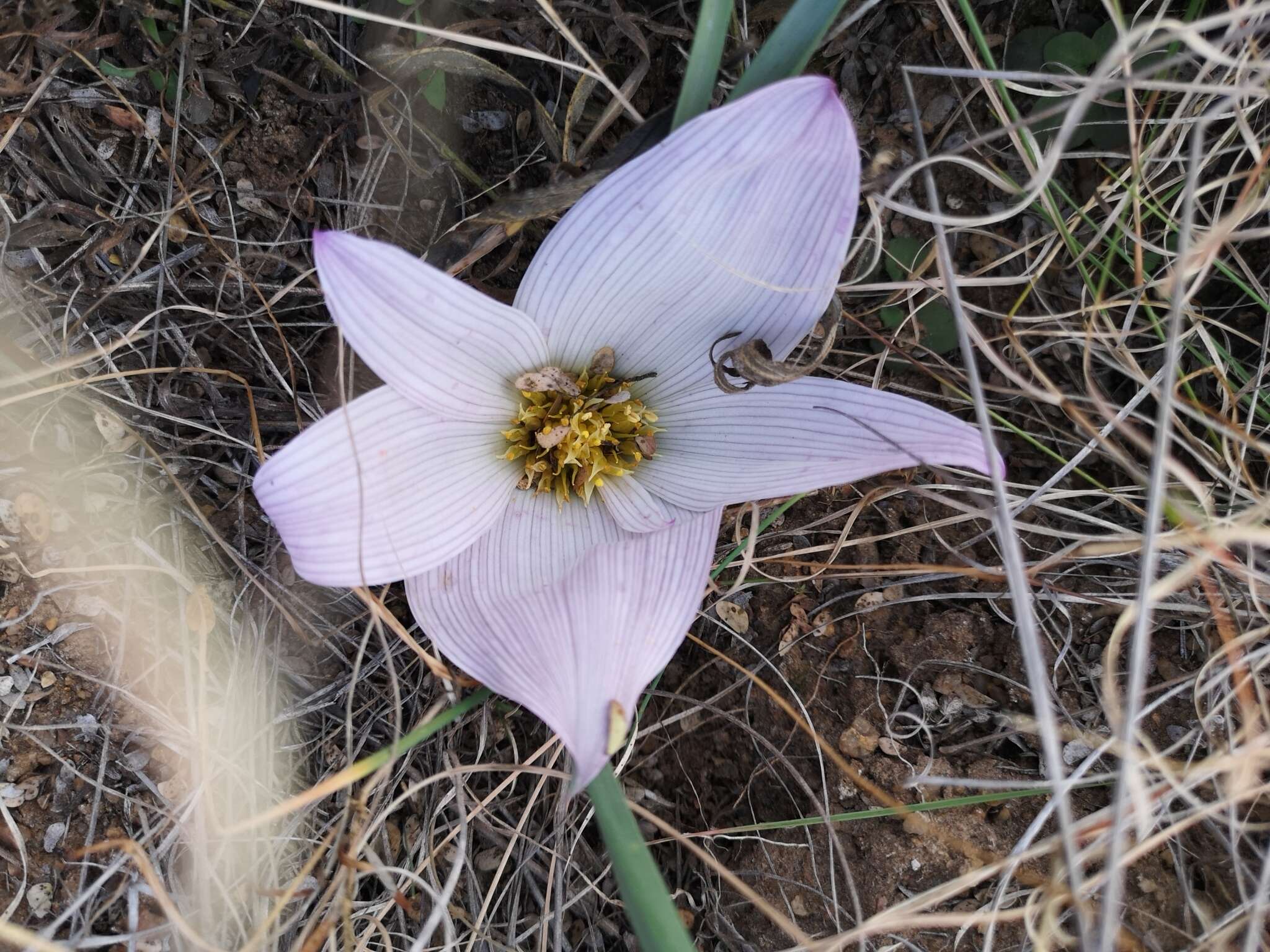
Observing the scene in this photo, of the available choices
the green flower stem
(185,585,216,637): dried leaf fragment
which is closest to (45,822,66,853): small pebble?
(185,585,216,637): dried leaf fragment

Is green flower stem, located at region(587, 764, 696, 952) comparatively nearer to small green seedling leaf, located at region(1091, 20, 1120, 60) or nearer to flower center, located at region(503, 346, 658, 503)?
flower center, located at region(503, 346, 658, 503)

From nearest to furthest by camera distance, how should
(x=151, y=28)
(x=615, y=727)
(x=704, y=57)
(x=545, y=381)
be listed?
(x=615, y=727), (x=704, y=57), (x=545, y=381), (x=151, y=28)

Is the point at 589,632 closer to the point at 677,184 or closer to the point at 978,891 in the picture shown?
the point at 677,184

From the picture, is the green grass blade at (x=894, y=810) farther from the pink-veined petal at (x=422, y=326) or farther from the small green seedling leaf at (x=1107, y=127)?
the small green seedling leaf at (x=1107, y=127)

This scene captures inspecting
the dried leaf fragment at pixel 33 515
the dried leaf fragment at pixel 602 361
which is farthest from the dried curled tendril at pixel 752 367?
the dried leaf fragment at pixel 33 515

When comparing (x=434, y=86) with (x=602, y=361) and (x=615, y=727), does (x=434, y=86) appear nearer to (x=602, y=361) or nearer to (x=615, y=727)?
(x=602, y=361)

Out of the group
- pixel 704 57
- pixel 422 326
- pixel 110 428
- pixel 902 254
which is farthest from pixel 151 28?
pixel 902 254

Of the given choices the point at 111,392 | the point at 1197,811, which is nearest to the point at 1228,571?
the point at 1197,811
